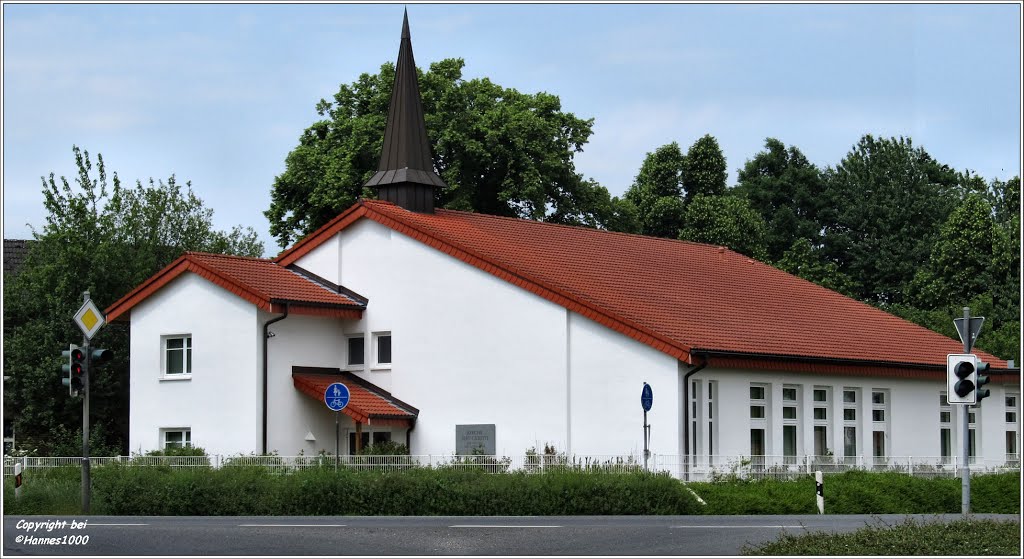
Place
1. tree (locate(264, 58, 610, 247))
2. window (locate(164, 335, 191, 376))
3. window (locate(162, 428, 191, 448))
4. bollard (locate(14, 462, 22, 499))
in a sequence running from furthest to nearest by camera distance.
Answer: tree (locate(264, 58, 610, 247)) → window (locate(164, 335, 191, 376)) → window (locate(162, 428, 191, 448)) → bollard (locate(14, 462, 22, 499))

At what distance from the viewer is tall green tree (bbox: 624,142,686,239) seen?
6681cm

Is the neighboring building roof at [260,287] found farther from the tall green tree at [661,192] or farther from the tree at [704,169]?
the tree at [704,169]

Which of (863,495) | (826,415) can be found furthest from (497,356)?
(863,495)

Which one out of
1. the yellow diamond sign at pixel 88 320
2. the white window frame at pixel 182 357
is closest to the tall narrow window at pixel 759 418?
the white window frame at pixel 182 357

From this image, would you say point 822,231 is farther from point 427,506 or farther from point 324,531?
point 324,531

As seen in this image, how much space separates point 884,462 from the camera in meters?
38.0

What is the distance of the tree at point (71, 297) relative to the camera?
4788 centimetres

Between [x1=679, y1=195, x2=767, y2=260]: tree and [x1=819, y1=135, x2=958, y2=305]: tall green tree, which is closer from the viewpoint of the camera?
[x1=679, y1=195, x2=767, y2=260]: tree

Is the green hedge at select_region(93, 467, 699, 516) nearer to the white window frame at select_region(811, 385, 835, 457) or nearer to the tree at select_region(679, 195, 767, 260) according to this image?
the white window frame at select_region(811, 385, 835, 457)

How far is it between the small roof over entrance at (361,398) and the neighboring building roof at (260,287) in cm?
158

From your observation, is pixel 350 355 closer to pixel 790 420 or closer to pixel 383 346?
pixel 383 346

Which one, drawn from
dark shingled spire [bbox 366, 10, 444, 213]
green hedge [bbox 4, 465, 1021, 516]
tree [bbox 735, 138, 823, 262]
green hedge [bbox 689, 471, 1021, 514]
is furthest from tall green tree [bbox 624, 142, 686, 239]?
green hedge [bbox 4, 465, 1021, 516]

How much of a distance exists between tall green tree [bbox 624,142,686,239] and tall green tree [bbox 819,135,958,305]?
775 cm

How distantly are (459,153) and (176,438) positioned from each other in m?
18.4
